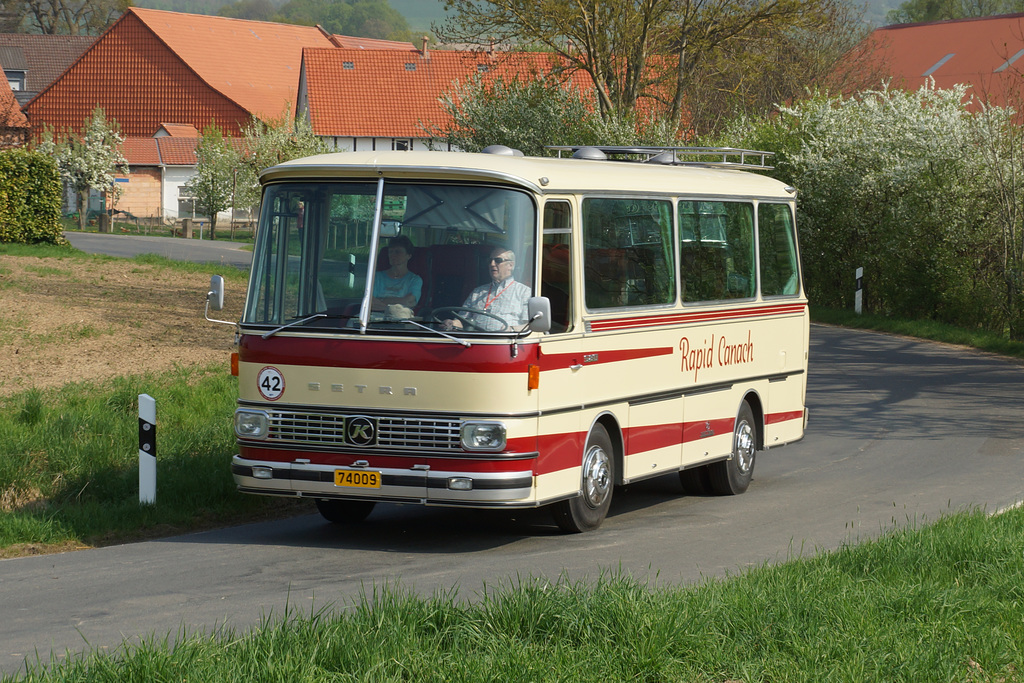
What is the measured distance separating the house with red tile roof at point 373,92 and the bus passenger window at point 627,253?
233ft

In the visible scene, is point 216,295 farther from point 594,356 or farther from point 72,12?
point 72,12

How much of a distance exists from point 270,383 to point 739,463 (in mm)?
5067

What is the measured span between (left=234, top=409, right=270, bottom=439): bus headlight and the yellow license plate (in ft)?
2.25

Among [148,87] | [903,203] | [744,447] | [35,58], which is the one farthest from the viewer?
[35,58]

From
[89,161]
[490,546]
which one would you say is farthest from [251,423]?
[89,161]

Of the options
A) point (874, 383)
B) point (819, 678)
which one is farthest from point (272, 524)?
point (874, 383)

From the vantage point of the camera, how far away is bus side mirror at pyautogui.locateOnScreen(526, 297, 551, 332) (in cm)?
934

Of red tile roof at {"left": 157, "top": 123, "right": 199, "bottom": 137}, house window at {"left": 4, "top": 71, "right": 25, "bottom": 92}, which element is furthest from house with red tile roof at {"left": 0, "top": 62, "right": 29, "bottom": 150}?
house window at {"left": 4, "top": 71, "right": 25, "bottom": 92}

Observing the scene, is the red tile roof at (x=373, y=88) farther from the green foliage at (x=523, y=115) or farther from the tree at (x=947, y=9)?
the green foliage at (x=523, y=115)

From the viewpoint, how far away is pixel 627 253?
36.0ft

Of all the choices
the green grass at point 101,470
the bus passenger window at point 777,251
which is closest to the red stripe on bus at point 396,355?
the green grass at point 101,470

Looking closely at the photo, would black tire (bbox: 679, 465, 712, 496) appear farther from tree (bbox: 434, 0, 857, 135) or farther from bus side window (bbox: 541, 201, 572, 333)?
tree (bbox: 434, 0, 857, 135)

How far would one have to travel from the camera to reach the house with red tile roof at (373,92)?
8331cm

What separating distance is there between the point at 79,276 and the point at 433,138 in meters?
16.9
